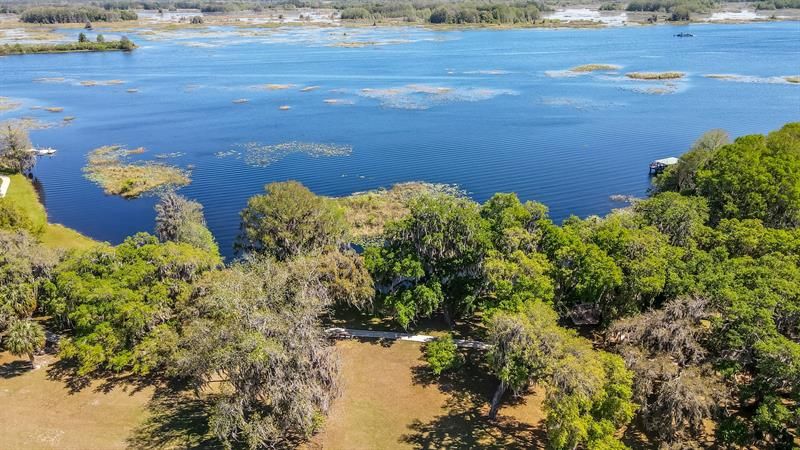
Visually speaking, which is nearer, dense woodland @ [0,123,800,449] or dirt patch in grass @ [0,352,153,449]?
dense woodland @ [0,123,800,449]

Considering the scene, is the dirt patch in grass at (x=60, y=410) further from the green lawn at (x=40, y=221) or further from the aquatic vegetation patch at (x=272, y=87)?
the aquatic vegetation patch at (x=272, y=87)

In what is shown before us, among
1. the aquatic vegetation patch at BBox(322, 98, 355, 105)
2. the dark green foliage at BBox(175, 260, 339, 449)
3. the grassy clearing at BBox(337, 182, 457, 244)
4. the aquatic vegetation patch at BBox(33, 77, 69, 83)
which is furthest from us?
the aquatic vegetation patch at BBox(33, 77, 69, 83)

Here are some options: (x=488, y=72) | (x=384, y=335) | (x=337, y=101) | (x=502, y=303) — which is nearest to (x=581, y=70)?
(x=488, y=72)

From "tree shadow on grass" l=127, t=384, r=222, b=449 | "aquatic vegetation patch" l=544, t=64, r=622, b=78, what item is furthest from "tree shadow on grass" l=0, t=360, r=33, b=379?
"aquatic vegetation patch" l=544, t=64, r=622, b=78

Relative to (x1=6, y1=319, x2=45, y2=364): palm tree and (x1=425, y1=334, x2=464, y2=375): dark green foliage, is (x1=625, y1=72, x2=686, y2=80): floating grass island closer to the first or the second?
(x1=425, y1=334, x2=464, y2=375): dark green foliage

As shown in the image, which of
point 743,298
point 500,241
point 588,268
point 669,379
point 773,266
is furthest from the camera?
point 500,241

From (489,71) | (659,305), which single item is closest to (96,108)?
(489,71)

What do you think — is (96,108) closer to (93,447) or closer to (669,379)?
(93,447)
